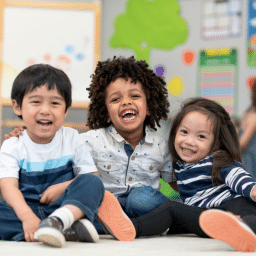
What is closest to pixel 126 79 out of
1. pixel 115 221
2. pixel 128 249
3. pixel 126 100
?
pixel 126 100

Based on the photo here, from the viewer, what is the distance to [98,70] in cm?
143

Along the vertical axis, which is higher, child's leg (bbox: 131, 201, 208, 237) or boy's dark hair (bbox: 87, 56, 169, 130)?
boy's dark hair (bbox: 87, 56, 169, 130)

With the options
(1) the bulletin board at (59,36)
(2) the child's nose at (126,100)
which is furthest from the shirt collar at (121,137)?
(1) the bulletin board at (59,36)

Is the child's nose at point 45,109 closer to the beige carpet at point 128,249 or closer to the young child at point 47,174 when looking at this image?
the young child at point 47,174

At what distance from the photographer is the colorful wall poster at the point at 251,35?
296cm

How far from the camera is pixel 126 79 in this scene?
135 cm

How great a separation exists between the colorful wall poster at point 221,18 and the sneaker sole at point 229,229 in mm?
2503

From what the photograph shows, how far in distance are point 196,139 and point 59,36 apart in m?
1.74

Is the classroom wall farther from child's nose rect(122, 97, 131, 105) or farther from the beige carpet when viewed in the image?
the beige carpet

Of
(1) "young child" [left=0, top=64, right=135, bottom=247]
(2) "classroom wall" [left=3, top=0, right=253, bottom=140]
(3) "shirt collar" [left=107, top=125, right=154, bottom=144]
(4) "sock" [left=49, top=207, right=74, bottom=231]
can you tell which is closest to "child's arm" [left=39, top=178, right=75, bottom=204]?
(1) "young child" [left=0, top=64, right=135, bottom=247]

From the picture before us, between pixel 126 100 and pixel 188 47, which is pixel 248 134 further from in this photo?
pixel 188 47

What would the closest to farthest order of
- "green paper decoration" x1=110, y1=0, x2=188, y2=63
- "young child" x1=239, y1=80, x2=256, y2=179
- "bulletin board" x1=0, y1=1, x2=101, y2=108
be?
"young child" x1=239, y1=80, x2=256, y2=179 → "bulletin board" x1=0, y1=1, x2=101, y2=108 → "green paper decoration" x1=110, y1=0, x2=188, y2=63

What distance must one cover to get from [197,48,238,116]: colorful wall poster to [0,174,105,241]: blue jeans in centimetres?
219

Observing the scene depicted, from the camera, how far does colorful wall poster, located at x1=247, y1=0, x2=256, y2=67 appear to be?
2957 millimetres
